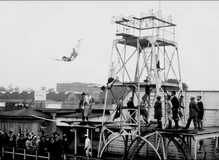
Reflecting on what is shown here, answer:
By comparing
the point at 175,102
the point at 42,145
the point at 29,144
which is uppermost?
the point at 175,102

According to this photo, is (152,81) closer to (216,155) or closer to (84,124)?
(84,124)

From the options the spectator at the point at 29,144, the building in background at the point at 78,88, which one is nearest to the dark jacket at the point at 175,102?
the spectator at the point at 29,144

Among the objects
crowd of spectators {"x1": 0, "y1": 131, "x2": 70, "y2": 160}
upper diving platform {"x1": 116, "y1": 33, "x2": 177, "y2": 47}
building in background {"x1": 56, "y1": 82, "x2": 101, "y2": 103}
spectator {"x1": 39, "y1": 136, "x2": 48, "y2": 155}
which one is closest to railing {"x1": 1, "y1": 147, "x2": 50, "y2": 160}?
crowd of spectators {"x1": 0, "y1": 131, "x2": 70, "y2": 160}

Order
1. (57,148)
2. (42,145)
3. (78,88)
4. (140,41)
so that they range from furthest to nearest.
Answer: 1. (78,88)
2. (140,41)
3. (42,145)
4. (57,148)

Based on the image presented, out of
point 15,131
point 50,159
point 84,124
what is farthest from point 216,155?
point 15,131

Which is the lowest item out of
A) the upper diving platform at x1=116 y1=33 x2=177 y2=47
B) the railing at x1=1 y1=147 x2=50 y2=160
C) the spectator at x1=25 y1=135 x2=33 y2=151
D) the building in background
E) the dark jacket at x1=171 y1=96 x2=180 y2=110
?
the railing at x1=1 y1=147 x2=50 y2=160

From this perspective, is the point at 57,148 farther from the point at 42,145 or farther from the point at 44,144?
the point at 42,145

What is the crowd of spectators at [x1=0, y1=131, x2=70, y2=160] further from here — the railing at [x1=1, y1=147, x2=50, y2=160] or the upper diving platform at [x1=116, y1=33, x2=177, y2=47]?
the upper diving platform at [x1=116, y1=33, x2=177, y2=47]

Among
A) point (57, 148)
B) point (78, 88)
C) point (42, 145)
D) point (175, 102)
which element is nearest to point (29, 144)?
point (42, 145)
